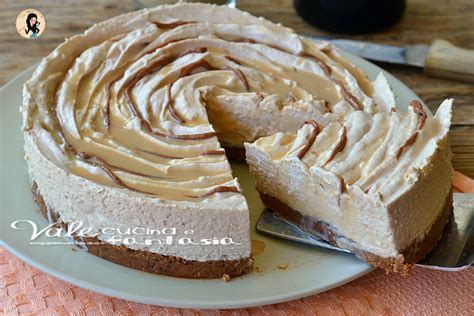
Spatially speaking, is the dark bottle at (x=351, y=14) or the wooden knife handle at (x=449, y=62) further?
the dark bottle at (x=351, y=14)

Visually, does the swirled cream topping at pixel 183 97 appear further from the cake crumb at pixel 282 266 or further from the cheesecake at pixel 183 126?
the cake crumb at pixel 282 266

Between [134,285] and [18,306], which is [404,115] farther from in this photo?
[18,306]

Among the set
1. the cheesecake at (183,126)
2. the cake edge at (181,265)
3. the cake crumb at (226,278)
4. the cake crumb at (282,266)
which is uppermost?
the cheesecake at (183,126)

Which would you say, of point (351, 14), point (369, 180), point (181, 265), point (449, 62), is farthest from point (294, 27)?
point (181, 265)

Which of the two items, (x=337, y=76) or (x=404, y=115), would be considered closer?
(x=404, y=115)

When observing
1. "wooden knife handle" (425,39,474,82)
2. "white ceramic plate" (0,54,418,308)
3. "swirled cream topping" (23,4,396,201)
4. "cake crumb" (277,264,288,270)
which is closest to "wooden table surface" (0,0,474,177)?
"wooden knife handle" (425,39,474,82)

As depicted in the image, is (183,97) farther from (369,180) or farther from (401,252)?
(401,252)

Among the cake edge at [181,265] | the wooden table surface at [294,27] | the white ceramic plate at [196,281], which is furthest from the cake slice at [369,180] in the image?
the wooden table surface at [294,27]

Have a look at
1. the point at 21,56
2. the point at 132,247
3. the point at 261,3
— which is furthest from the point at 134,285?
the point at 261,3
